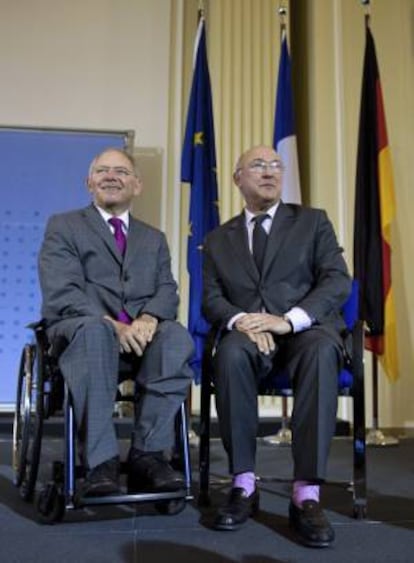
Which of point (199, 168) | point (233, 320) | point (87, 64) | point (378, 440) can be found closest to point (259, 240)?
point (233, 320)

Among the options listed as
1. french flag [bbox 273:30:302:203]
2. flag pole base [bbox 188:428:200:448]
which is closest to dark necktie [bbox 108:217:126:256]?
flag pole base [bbox 188:428:200:448]

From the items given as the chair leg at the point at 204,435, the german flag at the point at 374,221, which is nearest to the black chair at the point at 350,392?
the chair leg at the point at 204,435

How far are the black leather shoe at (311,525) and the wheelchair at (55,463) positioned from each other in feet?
0.93

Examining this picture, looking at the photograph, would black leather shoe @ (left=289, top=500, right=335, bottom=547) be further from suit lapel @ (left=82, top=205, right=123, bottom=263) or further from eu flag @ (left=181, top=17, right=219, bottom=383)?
eu flag @ (left=181, top=17, right=219, bottom=383)

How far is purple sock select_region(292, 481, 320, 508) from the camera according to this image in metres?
1.69

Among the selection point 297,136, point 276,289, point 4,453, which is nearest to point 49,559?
point 276,289

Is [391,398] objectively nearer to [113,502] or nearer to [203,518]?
[203,518]

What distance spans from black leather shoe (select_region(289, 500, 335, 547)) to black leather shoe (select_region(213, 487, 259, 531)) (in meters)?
0.12

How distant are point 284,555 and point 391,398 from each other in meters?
2.61

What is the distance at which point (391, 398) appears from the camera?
3.91 meters

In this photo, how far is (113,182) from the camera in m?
2.18

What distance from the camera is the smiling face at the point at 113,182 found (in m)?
2.19

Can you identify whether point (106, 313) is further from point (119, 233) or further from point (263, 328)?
point (263, 328)

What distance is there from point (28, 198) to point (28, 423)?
7.74 feet
